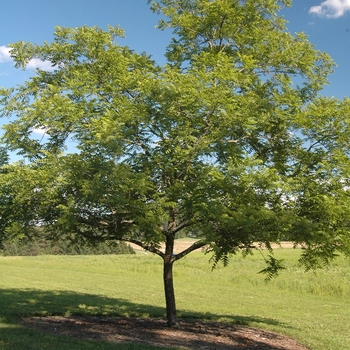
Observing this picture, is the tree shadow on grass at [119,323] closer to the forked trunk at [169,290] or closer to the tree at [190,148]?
the forked trunk at [169,290]

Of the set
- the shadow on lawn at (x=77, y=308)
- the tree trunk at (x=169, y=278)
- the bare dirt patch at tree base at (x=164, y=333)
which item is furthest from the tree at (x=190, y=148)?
the shadow on lawn at (x=77, y=308)

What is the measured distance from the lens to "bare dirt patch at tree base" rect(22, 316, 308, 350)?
1020 centimetres

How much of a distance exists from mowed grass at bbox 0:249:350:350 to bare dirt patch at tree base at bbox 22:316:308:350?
2.25 feet

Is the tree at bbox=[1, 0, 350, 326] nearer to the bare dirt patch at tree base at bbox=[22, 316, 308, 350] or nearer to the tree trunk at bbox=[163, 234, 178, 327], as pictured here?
the tree trunk at bbox=[163, 234, 178, 327]

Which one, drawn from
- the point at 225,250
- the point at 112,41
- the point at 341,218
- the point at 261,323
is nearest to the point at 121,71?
the point at 112,41

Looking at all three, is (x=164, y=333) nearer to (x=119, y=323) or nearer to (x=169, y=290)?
(x=169, y=290)

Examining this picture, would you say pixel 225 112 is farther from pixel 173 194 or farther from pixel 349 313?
pixel 349 313

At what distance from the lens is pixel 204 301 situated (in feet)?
68.8

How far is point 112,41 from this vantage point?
10875mm

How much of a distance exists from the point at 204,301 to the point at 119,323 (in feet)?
29.8

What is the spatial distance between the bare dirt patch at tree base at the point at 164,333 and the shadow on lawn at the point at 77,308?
90 centimetres

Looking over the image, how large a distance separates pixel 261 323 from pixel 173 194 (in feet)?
26.2

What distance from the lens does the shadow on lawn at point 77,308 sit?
46.1 ft

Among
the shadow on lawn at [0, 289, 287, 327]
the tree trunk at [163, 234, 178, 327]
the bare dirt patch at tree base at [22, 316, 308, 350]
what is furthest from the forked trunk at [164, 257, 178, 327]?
the shadow on lawn at [0, 289, 287, 327]
